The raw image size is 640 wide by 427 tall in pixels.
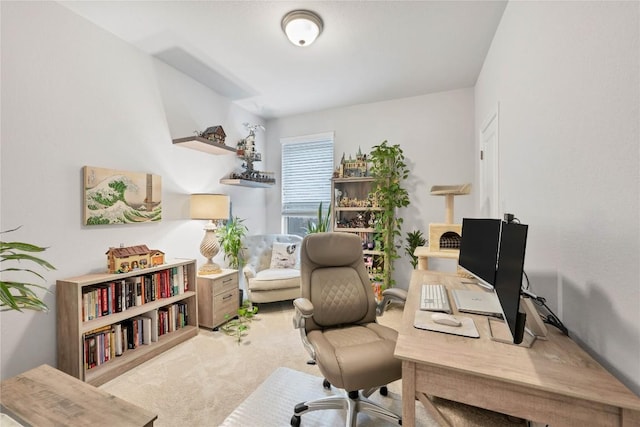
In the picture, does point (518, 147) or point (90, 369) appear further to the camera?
point (90, 369)

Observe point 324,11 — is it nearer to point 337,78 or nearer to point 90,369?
point 337,78

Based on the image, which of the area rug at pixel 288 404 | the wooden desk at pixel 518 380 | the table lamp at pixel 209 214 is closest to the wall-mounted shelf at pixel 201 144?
the table lamp at pixel 209 214

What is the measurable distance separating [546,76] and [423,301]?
1279 mm

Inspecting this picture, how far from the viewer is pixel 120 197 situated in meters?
2.36

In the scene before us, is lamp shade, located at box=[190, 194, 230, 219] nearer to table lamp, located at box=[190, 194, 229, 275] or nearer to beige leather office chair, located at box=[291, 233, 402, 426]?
table lamp, located at box=[190, 194, 229, 275]

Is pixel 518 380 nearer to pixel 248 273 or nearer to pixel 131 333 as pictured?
pixel 131 333

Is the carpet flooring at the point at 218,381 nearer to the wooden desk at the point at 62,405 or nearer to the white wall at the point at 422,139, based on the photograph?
the wooden desk at the point at 62,405

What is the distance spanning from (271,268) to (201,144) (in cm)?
177

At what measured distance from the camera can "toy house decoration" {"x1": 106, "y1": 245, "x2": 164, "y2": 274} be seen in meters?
2.16

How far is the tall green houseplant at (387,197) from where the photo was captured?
3.37 m

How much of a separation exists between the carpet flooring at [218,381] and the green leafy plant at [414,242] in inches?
70.5

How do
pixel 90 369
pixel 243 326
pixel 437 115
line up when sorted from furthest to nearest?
pixel 437 115, pixel 243 326, pixel 90 369

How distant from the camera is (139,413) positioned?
3.60 feet

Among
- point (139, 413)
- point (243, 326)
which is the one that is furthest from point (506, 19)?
point (243, 326)
